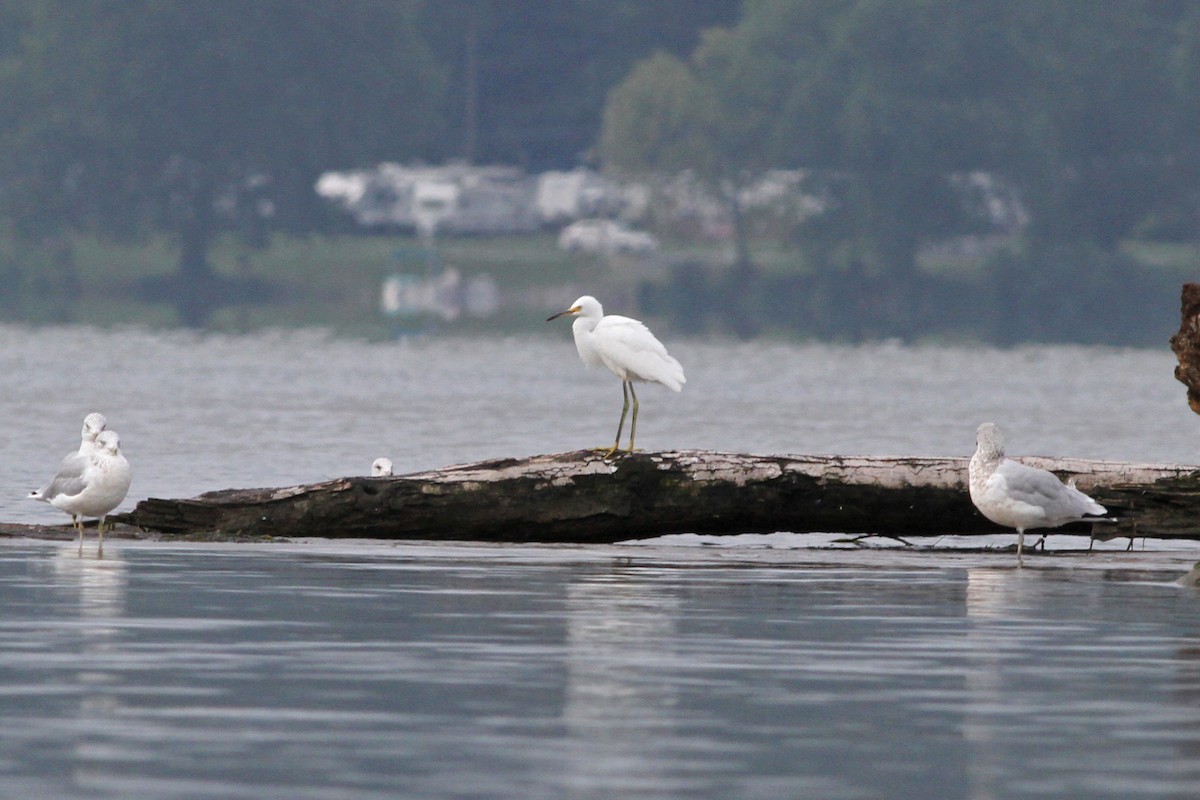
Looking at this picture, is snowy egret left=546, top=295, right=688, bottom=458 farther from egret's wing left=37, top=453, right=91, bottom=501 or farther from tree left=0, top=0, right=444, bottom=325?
tree left=0, top=0, right=444, bottom=325

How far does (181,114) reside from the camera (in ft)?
372

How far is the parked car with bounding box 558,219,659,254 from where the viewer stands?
121 meters

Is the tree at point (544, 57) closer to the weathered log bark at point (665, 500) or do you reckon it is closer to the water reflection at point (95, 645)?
the weathered log bark at point (665, 500)

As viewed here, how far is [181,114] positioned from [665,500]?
97142 millimetres

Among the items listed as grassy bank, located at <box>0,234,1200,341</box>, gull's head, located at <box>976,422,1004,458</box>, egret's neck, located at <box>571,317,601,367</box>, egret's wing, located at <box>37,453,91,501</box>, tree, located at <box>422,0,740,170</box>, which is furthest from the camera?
tree, located at <box>422,0,740,170</box>

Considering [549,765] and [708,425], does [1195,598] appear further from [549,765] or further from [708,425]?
[708,425]

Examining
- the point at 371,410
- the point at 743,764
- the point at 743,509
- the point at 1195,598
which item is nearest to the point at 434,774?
the point at 743,764

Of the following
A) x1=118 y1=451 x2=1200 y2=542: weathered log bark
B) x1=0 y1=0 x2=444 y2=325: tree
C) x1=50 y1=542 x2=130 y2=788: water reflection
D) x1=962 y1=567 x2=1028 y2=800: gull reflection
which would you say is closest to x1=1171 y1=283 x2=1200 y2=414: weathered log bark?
x1=118 y1=451 x2=1200 y2=542: weathered log bark

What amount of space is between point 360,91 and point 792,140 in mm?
18777

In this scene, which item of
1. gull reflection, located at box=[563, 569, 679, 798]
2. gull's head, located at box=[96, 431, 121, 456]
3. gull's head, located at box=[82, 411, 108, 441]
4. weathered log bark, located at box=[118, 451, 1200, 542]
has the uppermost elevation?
gull's head, located at box=[82, 411, 108, 441]

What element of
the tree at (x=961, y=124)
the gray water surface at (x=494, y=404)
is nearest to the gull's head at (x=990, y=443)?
the gray water surface at (x=494, y=404)

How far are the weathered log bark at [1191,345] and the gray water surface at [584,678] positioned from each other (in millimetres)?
1175

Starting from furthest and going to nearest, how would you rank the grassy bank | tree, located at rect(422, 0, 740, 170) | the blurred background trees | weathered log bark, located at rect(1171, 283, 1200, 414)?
tree, located at rect(422, 0, 740, 170) < the blurred background trees < the grassy bank < weathered log bark, located at rect(1171, 283, 1200, 414)

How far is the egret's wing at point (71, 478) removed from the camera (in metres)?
18.0
